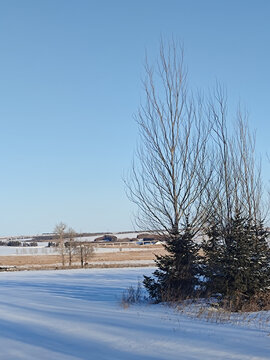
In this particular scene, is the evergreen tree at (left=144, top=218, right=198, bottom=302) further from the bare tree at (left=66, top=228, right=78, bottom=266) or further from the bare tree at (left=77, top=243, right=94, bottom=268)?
the bare tree at (left=66, top=228, right=78, bottom=266)

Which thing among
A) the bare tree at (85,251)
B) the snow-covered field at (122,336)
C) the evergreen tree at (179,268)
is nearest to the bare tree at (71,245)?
the bare tree at (85,251)

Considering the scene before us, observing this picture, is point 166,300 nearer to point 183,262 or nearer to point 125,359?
point 183,262

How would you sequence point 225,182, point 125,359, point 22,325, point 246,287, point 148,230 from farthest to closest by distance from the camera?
point 225,182 → point 148,230 → point 246,287 → point 22,325 → point 125,359

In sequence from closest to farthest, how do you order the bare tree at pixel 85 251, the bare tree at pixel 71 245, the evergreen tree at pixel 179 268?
1. the evergreen tree at pixel 179 268
2. the bare tree at pixel 85 251
3. the bare tree at pixel 71 245

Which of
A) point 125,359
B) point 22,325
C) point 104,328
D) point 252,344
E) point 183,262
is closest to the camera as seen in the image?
point 125,359

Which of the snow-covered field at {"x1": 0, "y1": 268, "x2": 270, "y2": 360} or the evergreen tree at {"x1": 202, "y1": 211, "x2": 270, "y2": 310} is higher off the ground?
the evergreen tree at {"x1": 202, "y1": 211, "x2": 270, "y2": 310}

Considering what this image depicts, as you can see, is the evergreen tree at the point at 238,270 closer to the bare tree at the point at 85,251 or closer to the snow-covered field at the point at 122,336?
the snow-covered field at the point at 122,336

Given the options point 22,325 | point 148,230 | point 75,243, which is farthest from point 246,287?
point 75,243


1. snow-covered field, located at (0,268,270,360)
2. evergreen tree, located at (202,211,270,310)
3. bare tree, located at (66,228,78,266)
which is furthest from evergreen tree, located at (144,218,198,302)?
bare tree, located at (66,228,78,266)

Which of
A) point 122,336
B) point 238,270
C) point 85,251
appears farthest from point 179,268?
point 85,251

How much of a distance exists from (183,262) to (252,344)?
5.42 metres

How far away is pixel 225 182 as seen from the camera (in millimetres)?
13008

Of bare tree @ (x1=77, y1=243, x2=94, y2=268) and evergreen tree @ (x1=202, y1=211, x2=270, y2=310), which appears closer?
evergreen tree @ (x1=202, y1=211, x2=270, y2=310)

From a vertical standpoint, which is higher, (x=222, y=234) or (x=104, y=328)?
(x=222, y=234)
